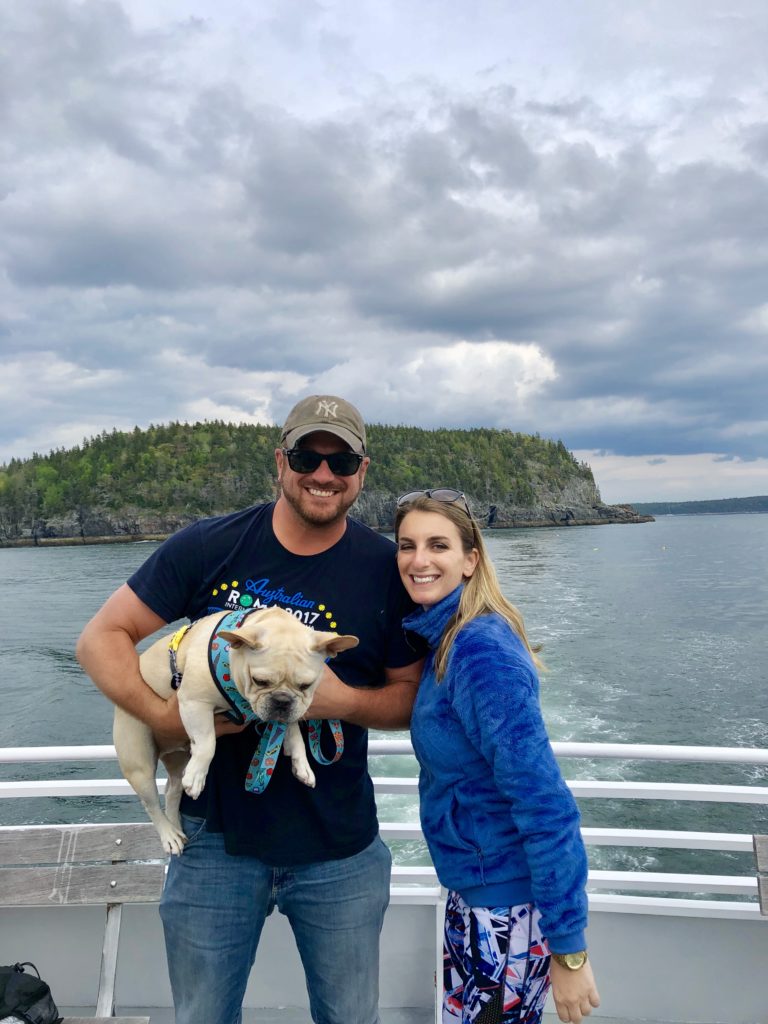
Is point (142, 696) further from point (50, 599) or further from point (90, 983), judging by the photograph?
point (50, 599)

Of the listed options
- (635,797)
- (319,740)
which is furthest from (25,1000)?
(635,797)

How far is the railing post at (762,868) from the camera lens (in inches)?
102

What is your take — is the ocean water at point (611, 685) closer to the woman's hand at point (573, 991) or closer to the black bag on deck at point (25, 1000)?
the woman's hand at point (573, 991)

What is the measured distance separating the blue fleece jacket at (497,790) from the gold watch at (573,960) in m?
0.02

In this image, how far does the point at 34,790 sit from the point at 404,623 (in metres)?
1.84

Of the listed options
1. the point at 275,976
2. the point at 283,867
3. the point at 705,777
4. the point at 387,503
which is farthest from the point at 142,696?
the point at 387,503

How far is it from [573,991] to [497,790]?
1.53ft

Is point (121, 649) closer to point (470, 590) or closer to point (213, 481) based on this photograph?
point (470, 590)

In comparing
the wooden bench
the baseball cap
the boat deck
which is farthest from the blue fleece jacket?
the boat deck

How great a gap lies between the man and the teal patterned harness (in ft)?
0.15

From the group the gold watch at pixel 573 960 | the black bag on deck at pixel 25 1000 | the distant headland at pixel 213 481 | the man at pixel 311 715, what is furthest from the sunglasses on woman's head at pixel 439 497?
the distant headland at pixel 213 481

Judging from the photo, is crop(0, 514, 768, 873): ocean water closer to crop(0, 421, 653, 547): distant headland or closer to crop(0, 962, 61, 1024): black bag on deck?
crop(0, 962, 61, 1024): black bag on deck

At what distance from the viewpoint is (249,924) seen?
2004 mm

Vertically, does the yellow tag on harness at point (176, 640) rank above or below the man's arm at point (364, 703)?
above
